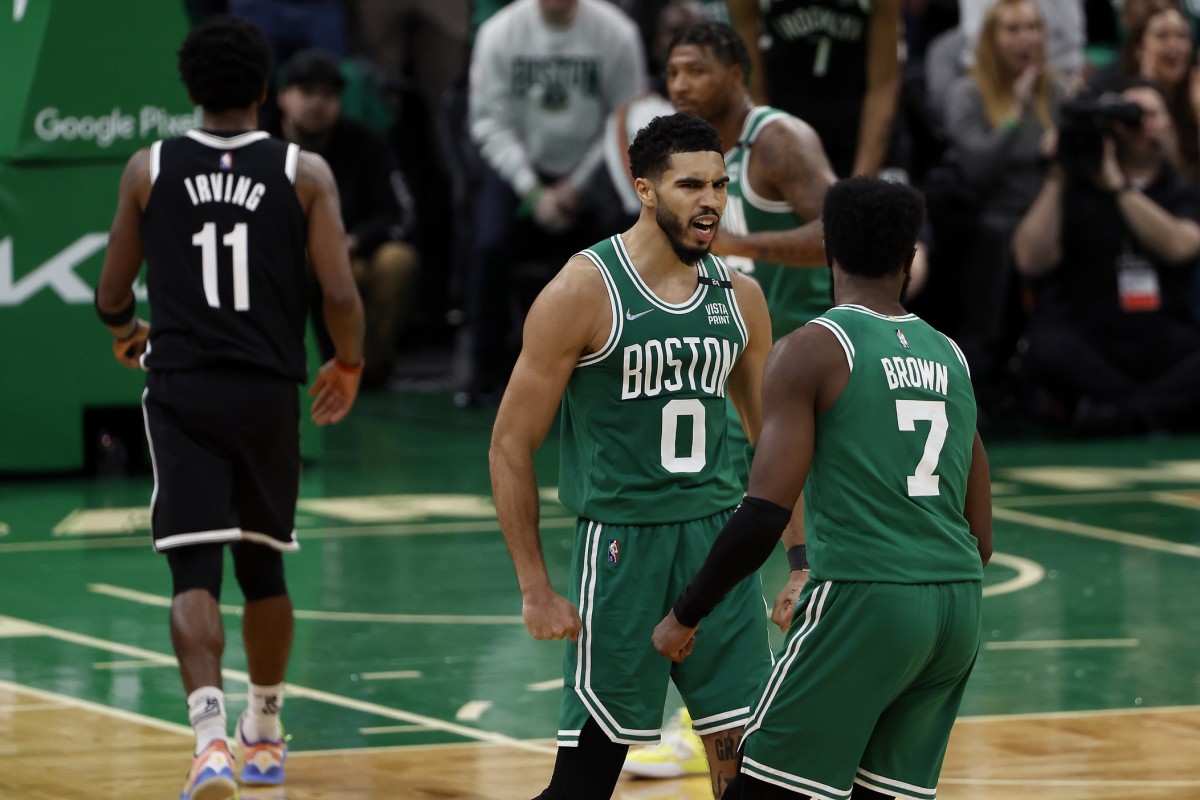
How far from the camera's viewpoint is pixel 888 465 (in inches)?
185

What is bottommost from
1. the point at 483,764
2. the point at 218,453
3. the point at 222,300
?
the point at 483,764

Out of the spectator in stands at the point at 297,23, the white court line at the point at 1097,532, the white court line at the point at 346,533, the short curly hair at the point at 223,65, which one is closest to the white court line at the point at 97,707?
the short curly hair at the point at 223,65

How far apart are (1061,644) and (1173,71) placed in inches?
278

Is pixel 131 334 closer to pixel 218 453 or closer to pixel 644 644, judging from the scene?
pixel 218 453

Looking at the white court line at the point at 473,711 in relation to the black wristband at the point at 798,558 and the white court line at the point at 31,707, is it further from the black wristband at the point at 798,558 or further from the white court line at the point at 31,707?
the black wristband at the point at 798,558

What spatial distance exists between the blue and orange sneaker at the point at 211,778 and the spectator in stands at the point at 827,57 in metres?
4.53

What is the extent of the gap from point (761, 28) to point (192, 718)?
16.1 ft

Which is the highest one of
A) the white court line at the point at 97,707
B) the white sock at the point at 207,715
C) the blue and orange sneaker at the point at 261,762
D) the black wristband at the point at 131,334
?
the black wristband at the point at 131,334

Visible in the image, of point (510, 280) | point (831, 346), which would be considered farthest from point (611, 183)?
point (831, 346)

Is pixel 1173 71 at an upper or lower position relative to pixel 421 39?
lower

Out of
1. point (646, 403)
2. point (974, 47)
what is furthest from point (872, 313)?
point (974, 47)

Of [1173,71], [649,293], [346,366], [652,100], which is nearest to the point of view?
[649,293]

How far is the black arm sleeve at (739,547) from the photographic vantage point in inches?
185

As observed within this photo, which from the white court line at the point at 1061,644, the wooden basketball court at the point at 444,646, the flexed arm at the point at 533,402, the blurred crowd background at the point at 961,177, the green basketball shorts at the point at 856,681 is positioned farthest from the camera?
the blurred crowd background at the point at 961,177
